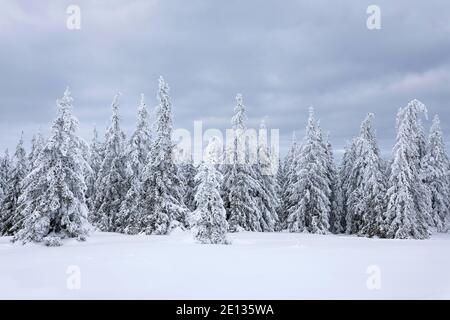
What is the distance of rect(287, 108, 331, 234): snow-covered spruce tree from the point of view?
36062mm

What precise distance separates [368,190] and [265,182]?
1080 centimetres

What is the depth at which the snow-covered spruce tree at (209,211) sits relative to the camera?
2031cm

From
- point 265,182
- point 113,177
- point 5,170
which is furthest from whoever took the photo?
point 5,170

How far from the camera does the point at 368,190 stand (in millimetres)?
36250

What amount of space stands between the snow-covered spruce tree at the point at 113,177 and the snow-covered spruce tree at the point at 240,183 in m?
10.0

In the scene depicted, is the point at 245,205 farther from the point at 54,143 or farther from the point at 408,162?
the point at 54,143

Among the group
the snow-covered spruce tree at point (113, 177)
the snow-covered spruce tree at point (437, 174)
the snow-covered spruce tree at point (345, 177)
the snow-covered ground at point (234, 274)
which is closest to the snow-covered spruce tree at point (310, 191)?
the snow-covered spruce tree at point (345, 177)

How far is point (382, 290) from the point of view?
9523 mm

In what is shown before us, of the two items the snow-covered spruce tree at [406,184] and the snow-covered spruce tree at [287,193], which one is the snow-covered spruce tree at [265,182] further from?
the snow-covered spruce tree at [406,184]

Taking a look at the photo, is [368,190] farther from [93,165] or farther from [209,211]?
[93,165]

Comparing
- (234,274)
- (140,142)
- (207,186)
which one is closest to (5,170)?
(140,142)

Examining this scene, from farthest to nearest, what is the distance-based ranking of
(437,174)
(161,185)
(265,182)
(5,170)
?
(5,170), (437,174), (265,182), (161,185)
